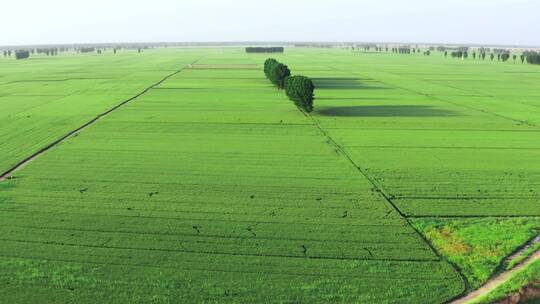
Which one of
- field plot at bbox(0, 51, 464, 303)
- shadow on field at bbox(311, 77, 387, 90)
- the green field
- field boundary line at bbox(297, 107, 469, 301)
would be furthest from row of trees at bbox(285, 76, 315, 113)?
shadow on field at bbox(311, 77, 387, 90)

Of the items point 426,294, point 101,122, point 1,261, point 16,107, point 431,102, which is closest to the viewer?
point 426,294

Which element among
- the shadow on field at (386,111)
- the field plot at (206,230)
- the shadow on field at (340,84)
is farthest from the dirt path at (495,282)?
the shadow on field at (340,84)

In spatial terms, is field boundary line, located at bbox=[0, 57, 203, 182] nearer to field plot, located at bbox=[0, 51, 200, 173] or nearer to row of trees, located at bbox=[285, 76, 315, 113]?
field plot, located at bbox=[0, 51, 200, 173]

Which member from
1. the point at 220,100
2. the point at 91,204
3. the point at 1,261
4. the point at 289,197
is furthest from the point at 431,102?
the point at 1,261

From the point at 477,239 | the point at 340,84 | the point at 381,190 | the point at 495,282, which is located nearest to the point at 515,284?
the point at 495,282

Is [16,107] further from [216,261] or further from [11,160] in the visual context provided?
[216,261]

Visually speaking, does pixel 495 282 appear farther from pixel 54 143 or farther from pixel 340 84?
pixel 340 84
